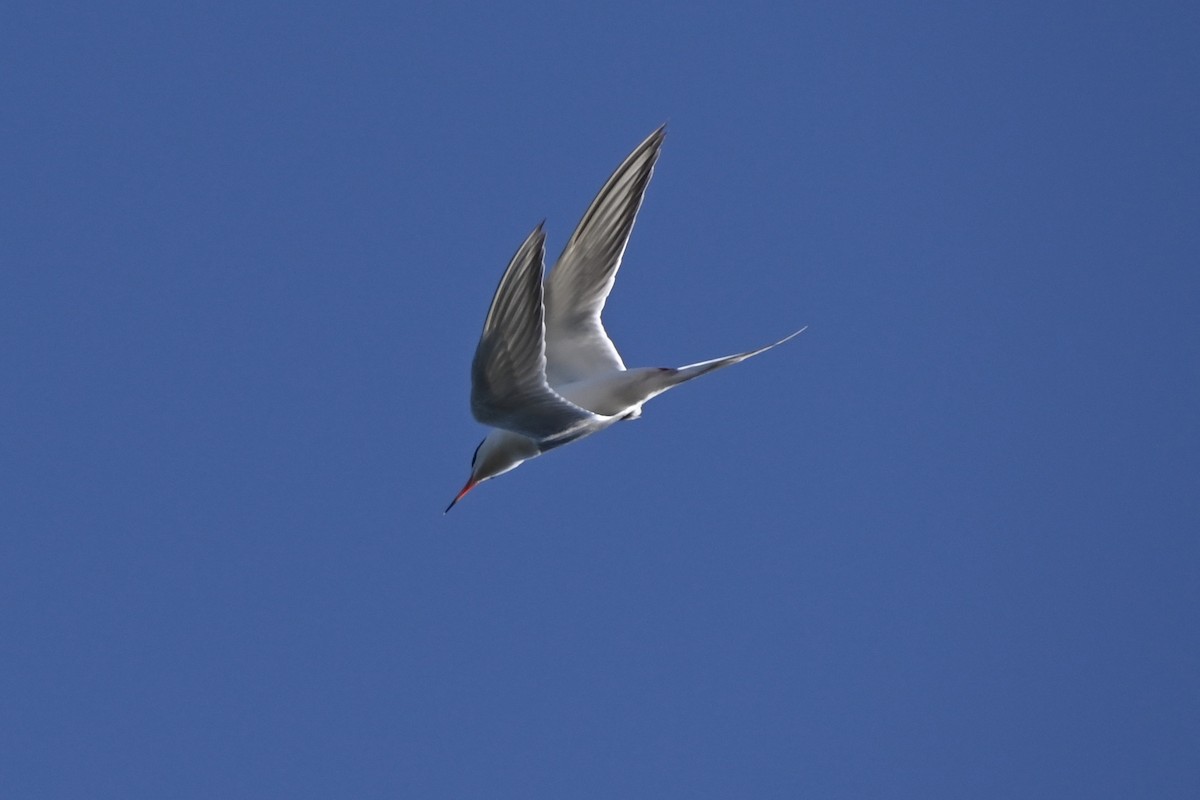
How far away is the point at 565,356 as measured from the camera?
32.9 ft

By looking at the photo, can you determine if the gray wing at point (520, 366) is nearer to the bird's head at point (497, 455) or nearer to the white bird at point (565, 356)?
the white bird at point (565, 356)

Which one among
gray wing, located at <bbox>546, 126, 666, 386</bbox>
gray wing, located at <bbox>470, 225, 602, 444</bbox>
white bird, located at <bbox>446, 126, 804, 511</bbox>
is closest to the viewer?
gray wing, located at <bbox>470, 225, 602, 444</bbox>

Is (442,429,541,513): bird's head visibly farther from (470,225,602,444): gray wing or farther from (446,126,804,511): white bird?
(470,225,602,444): gray wing

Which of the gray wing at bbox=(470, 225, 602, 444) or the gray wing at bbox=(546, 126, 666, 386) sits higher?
the gray wing at bbox=(546, 126, 666, 386)

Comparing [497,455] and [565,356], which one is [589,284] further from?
[497,455]

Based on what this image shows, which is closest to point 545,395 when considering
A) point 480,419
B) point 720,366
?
point 480,419

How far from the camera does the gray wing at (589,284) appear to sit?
951 centimetres

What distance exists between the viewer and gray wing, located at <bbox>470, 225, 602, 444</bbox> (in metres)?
7.73

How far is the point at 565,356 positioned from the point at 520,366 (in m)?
1.82

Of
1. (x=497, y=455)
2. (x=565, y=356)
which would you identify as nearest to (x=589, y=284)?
(x=565, y=356)

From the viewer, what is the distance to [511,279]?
25.4ft

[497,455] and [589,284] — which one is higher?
[589,284]

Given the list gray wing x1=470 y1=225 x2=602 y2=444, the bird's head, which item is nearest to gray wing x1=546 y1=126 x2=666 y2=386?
the bird's head

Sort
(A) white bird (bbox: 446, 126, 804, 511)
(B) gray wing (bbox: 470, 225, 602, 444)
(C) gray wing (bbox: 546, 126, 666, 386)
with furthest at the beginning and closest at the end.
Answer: (C) gray wing (bbox: 546, 126, 666, 386) → (A) white bird (bbox: 446, 126, 804, 511) → (B) gray wing (bbox: 470, 225, 602, 444)
